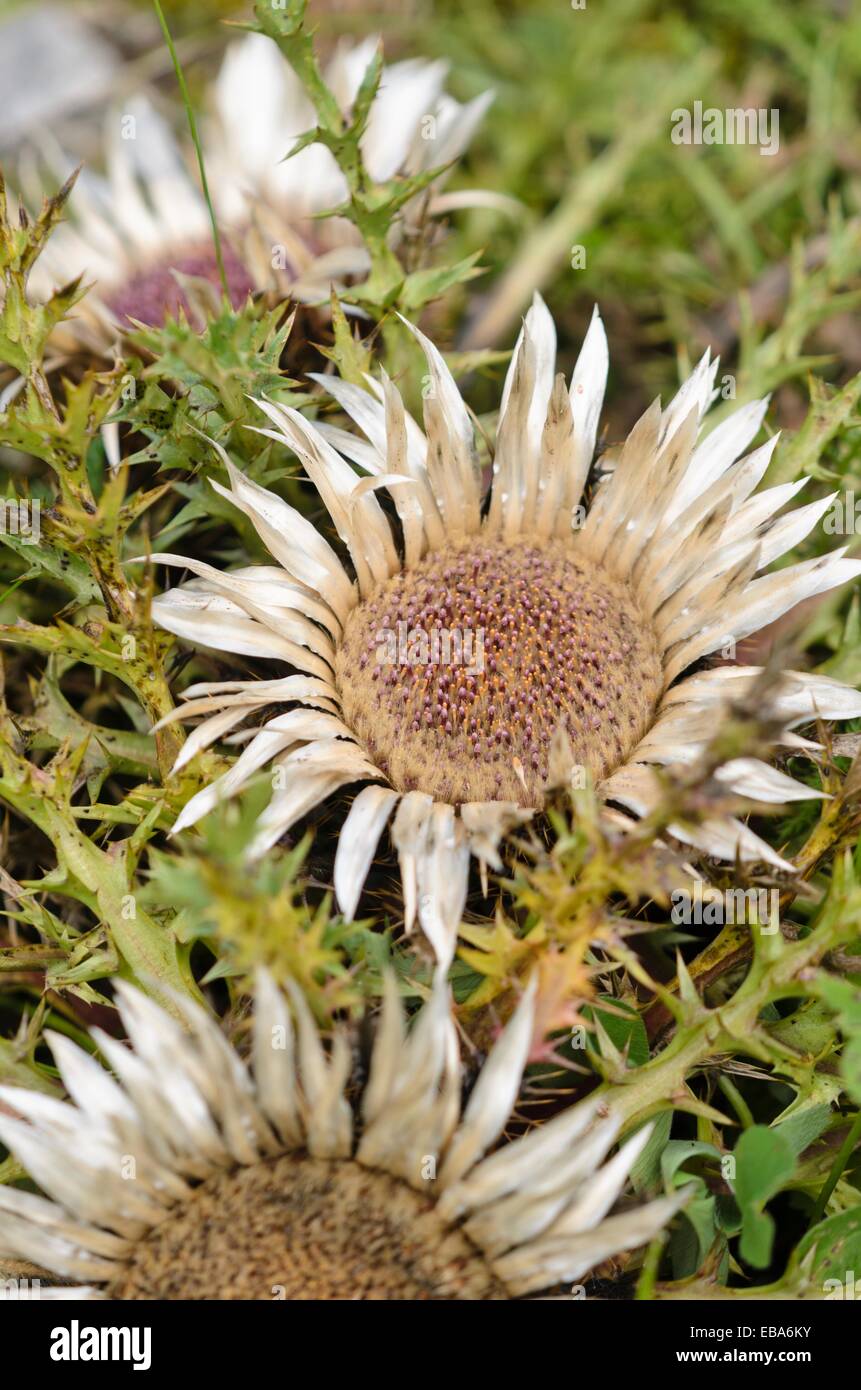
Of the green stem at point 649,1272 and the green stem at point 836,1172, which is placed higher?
the green stem at point 836,1172

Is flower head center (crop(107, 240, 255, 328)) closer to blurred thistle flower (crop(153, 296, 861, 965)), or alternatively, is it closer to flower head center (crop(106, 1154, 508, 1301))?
blurred thistle flower (crop(153, 296, 861, 965))

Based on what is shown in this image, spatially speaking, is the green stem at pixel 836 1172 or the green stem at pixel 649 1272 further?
the green stem at pixel 836 1172

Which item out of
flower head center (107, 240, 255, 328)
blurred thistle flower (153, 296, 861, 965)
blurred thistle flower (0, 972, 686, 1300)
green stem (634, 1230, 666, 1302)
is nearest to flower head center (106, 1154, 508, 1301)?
blurred thistle flower (0, 972, 686, 1300)

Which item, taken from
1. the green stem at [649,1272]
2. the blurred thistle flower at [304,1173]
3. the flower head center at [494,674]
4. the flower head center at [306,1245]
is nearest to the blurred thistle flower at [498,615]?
the flower head center at [494,674]

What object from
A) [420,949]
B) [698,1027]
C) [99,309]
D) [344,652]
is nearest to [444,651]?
[344,652]

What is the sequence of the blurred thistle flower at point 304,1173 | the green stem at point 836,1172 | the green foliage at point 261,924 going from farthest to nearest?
the green stem at point 836,1172, the blurred thistle flower at point 304,1173, the green foliage at point 261,924

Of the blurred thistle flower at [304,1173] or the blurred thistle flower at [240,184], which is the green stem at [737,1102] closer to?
the blurred thistle flower at [304,1173]

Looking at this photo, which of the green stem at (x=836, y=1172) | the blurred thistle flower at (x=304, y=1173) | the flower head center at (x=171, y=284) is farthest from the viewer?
the flower head center at (x=171, y=284)

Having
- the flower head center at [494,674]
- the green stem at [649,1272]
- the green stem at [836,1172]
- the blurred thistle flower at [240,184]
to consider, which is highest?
the blurred thistle flower at [240,184]
